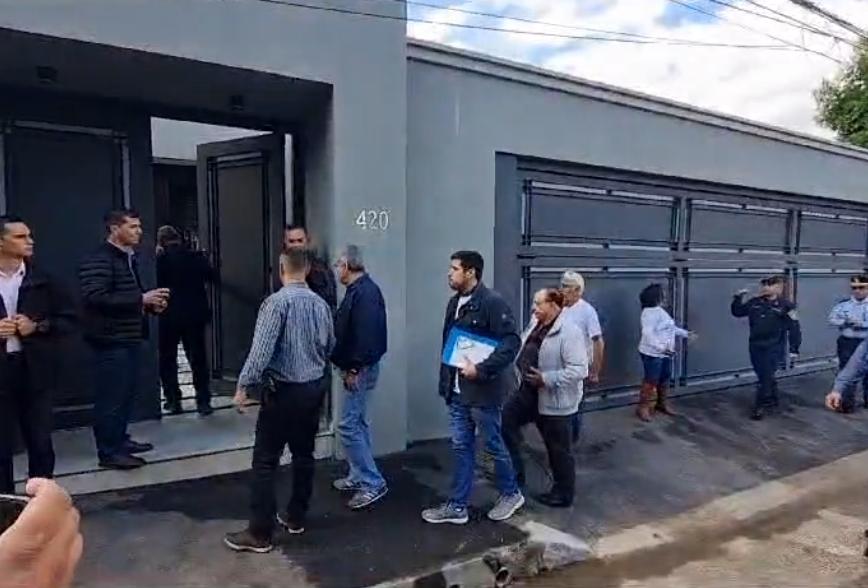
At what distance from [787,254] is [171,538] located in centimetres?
997

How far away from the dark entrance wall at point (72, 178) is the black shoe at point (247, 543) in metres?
2.34

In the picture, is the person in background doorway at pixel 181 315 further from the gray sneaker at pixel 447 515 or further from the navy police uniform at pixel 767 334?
the navy police uniform at pixel 767 334

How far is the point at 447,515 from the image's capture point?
521 cm

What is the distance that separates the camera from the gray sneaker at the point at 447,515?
5.19m

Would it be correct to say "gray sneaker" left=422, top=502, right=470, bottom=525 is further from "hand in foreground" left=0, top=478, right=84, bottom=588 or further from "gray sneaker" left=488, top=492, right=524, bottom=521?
"hand in foreground" left=0, top=478, right=84, bottom=588

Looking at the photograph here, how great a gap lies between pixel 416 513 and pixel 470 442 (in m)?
0.65

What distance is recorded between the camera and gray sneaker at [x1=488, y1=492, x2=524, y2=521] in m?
5.29

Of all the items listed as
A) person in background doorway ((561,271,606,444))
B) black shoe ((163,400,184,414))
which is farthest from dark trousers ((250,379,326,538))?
person in background doorway ((561,271,606,444))

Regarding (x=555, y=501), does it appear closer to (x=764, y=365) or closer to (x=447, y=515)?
(x=447, y=515)

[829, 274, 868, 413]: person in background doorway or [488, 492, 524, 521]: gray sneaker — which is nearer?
[488, 492, 524, 521]: gray sneaker

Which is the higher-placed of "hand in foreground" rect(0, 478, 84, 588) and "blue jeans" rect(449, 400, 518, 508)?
"hand in foreground" rect(0, 478, 84, 588)

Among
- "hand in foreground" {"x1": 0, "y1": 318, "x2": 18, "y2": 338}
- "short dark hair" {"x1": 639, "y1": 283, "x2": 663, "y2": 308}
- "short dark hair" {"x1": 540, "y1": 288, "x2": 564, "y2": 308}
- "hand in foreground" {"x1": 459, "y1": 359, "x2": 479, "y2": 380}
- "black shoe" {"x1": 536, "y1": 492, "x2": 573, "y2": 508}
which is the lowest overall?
"black shoe" {"x1": 536, "y1": 492, "x2": 573, "y2": 508}

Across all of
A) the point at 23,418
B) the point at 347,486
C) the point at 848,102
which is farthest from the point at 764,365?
the point at 848,102

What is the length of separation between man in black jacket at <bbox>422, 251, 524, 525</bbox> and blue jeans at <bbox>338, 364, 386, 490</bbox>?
1.62 ft
